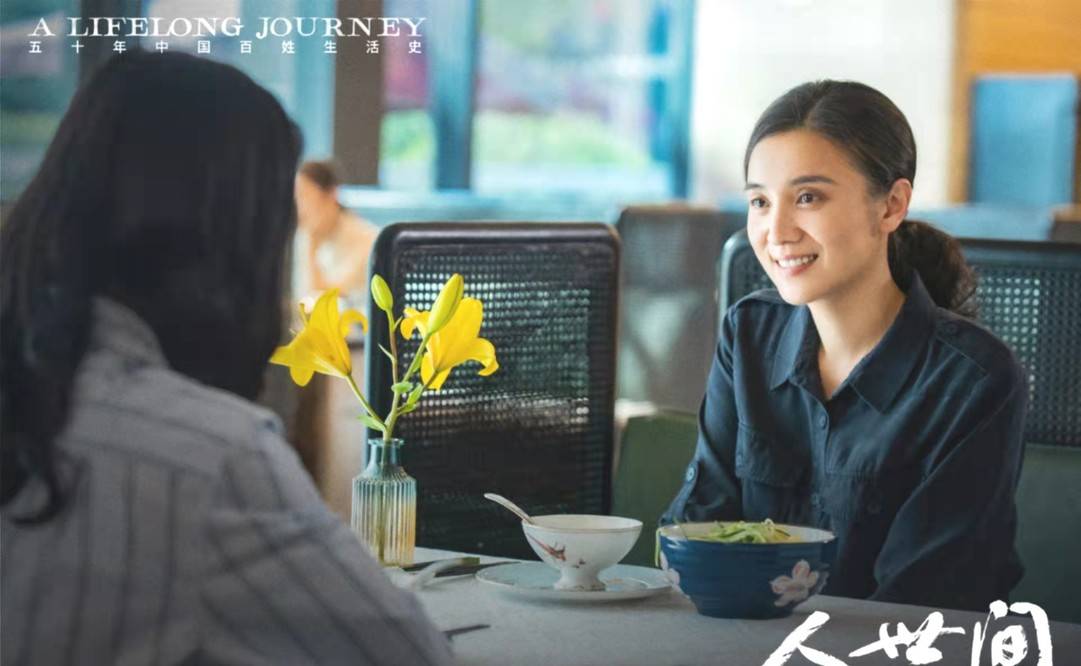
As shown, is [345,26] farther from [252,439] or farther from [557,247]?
[252,439]

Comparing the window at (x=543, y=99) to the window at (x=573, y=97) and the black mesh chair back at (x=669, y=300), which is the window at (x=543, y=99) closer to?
the window at (x=573, y=97)

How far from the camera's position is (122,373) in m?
0.91

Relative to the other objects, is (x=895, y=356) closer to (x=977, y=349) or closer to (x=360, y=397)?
(x=977, y=349)

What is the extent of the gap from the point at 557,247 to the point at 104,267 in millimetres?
1194

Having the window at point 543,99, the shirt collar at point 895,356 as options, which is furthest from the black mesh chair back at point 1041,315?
the window at point 543,99

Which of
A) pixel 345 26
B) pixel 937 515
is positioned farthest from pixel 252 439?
pixel 345 26

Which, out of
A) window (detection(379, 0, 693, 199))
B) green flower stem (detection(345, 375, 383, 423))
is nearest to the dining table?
green flower stem (detection(345, 375, 383, 423))

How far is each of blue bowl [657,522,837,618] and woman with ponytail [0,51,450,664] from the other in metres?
0.42

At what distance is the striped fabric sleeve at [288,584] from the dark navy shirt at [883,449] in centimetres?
81

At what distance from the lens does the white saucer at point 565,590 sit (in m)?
1.39

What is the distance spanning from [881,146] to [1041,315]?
39 cm

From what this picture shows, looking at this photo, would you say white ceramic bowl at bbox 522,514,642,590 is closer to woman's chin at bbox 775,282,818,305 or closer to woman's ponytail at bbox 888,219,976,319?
woman's chin at bbox 775,282,818,305

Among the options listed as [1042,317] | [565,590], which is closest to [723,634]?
[565,590]

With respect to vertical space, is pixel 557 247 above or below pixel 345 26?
below
